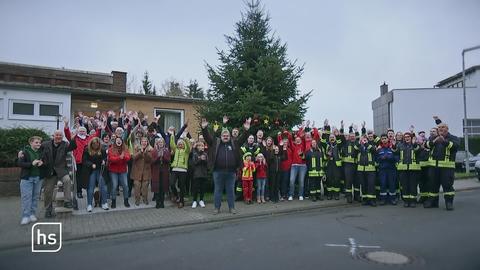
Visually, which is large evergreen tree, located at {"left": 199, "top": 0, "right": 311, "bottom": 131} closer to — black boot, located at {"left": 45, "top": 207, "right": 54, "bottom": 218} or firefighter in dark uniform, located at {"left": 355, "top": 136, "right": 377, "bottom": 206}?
firefighter in dark uniform, located at {"left": 355, "top": 136, "right": 377, "bottom": 206}

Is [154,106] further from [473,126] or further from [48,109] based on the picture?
[473,126]

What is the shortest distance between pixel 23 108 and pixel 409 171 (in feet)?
60.0

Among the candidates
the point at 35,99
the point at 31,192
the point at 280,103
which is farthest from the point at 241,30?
the point at 35,99

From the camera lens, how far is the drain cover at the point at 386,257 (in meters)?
5.69

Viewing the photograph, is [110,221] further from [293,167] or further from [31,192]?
[293,167]

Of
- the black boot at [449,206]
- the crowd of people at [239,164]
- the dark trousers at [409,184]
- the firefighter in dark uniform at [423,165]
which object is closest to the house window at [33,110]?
the crowd of people at [239,164]

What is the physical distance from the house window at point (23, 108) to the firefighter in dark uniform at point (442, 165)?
1846cm

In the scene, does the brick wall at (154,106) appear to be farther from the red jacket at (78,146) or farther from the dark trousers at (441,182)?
the dark trousers at (441,182)

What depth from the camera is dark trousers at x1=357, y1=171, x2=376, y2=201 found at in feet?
36.5

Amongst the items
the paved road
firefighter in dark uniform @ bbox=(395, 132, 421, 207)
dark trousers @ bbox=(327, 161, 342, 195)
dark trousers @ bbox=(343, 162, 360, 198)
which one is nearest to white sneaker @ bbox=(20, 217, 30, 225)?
the paved road

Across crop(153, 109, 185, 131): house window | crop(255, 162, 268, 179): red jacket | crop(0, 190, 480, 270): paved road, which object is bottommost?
crop(0, 190, 480, 270): paved road

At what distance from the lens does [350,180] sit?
11.6 meters

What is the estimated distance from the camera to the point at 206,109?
13242mm

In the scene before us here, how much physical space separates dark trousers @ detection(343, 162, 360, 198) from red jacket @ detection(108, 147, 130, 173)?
658 cm
